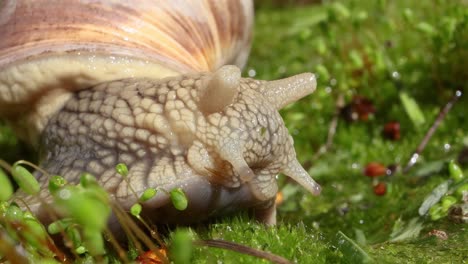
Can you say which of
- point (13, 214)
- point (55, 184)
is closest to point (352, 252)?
point (55, 184)

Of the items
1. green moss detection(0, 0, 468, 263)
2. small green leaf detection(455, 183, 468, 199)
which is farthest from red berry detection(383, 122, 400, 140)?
small green leaf detection(455, 183, 468, 199)

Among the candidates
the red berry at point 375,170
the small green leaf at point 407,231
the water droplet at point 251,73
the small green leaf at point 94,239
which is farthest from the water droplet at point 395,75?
the small green leaf at point 94,239

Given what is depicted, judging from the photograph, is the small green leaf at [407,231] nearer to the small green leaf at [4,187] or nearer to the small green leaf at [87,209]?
the small green leaf at [87,209]

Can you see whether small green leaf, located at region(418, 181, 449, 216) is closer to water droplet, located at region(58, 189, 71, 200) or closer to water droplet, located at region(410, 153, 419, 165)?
water droplet, located at region(410, 153, 419, 165)

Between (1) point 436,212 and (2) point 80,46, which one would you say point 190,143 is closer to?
(2) point 80,46

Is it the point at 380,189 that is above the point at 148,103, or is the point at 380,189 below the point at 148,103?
below

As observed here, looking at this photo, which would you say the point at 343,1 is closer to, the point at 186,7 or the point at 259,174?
the point at 186,7
